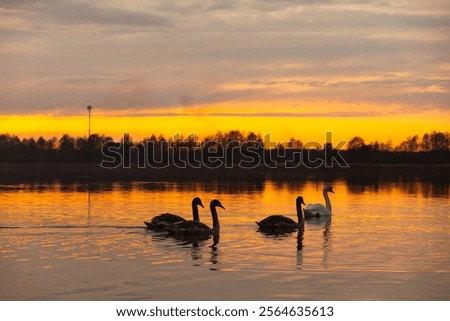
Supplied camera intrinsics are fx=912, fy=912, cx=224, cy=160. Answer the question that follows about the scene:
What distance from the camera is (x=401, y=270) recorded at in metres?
17.8

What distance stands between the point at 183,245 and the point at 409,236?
21.3 ft

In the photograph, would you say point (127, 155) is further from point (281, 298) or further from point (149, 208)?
point (281, 298)

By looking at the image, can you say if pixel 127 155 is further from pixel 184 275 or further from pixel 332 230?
pixel 184 275

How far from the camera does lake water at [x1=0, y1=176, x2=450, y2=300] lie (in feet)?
50.3

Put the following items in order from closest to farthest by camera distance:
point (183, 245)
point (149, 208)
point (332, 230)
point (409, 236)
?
1. point (183, 245)
2. point (409, 236)
3. point (332, 230)
4. point (149, 208)

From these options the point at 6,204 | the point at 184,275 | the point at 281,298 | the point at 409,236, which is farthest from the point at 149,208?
the point at 281,298

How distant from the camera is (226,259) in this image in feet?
62.6

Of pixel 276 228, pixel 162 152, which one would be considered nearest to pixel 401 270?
pixel 276 228

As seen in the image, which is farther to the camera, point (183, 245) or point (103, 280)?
point (183, 245)

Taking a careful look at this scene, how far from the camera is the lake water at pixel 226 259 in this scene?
15328 millimetres
